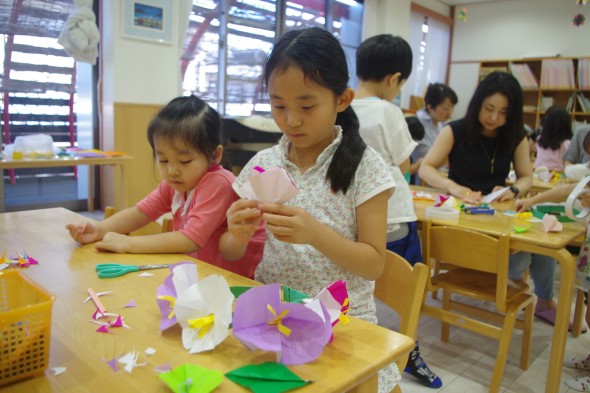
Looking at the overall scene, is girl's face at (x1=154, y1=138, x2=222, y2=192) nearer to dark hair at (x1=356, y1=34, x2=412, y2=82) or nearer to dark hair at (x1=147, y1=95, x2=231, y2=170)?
dark hair at (x1=147, y1=95, x2=231, y2=170)

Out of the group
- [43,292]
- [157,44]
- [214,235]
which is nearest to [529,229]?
[214,235]

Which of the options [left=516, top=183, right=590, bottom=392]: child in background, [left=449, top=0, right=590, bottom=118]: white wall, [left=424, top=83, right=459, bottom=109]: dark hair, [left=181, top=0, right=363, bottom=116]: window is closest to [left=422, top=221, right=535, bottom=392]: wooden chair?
[left=516, top=183, right=590, bottom=392]: child in background

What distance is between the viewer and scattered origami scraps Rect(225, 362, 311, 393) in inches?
24.1

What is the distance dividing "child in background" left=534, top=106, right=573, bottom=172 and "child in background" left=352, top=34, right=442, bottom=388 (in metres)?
3.35

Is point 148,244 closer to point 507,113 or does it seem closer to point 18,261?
point 18,261

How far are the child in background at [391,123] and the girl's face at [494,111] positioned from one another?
0.71m

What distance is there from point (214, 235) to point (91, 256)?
35cm

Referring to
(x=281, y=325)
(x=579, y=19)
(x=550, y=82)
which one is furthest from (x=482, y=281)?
(x=579, y=19)

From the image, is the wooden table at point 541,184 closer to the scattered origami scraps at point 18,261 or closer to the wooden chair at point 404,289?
the wooden chair at point 404,289

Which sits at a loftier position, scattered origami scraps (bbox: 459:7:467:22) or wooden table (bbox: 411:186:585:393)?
scattered origami scraps (bbox: 459:7:467:22)

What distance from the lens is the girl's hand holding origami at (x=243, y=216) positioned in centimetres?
93

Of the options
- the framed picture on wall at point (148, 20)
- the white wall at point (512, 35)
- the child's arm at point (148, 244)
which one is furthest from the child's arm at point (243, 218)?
the white wall at point (512, 35)

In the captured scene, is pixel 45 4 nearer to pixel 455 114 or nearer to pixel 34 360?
pixel 34 360

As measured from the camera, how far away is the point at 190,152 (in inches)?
53.9
